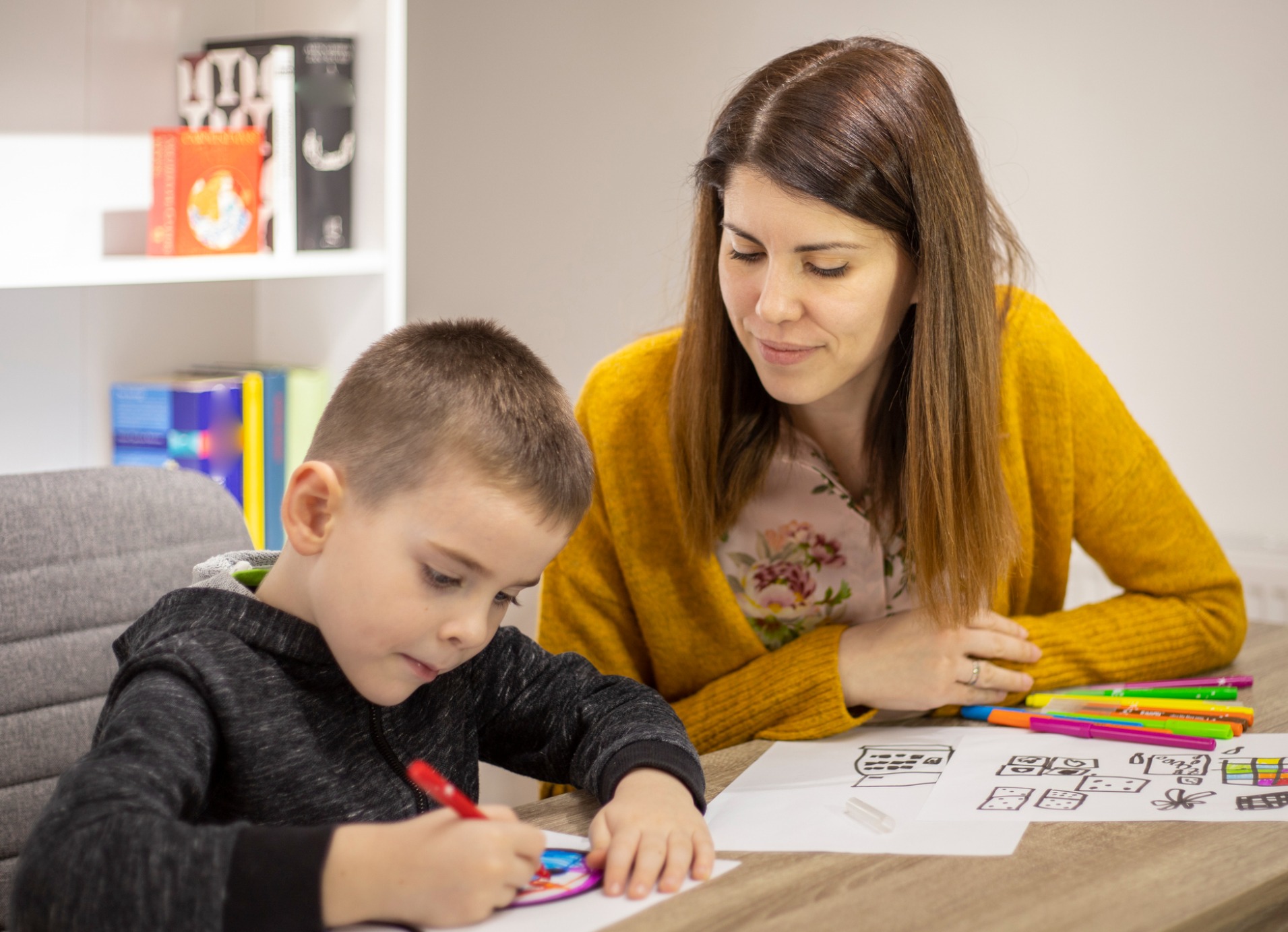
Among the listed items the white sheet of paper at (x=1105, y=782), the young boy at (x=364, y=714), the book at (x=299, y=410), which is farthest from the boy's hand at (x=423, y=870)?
the book at (x=299, y=410)

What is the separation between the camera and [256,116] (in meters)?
1.99

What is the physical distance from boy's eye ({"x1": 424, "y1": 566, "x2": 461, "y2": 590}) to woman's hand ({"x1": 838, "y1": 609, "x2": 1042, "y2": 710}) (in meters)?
0.47

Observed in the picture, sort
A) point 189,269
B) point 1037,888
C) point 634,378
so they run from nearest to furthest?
1. point 1037,888
2. point 634,378
3. point 189,269

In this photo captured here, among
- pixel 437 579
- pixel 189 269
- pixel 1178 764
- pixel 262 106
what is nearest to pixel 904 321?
pixel 1178 764

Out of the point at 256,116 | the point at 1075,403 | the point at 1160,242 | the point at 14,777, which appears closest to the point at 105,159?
the point at 256,116

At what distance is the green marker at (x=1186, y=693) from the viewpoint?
121 centimetres

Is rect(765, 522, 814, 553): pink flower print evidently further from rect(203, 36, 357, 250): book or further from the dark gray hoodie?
rect(203, 36, 357, 250): book

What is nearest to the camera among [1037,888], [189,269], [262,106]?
[1037,888]

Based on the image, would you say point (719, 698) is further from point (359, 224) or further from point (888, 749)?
point (359, 224)

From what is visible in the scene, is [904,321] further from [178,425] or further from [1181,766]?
[178,425]

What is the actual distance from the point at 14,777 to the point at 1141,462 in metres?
1.14

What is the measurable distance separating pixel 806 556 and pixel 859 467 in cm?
11

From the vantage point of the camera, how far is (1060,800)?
37.3 inches

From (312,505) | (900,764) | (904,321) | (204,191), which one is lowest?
(900,764)
